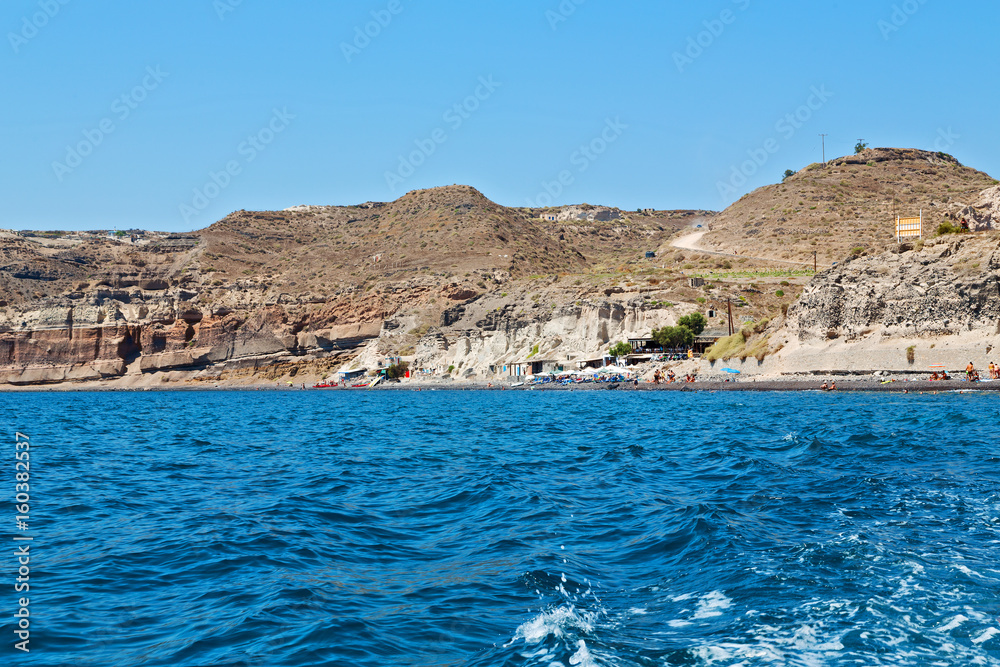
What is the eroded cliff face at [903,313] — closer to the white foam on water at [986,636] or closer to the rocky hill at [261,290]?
the rocky hill at [261,290]

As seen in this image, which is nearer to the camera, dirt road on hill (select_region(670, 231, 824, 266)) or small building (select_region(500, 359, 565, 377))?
small building (select_region(500, 359, 565, 377))

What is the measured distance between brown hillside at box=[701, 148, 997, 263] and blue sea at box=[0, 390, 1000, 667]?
94957 millimetres

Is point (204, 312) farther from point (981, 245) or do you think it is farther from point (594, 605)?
point (594, 605)

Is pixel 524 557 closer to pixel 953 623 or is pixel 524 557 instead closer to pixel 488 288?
pixel 953 623

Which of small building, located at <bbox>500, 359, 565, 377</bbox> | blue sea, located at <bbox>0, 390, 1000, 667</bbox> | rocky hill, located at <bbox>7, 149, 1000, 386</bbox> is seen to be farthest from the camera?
small building, located at <bbox>500, 359, 565, 377</bbox>

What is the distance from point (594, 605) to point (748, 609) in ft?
5.18

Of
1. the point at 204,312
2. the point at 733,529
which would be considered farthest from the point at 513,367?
the point at 733,529

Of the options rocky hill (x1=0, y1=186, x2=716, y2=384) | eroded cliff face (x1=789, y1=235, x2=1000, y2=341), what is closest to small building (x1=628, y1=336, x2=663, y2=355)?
rocky hill (x1=0, y1=186, x2=716, y2=384)

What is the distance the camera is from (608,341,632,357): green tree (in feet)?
Result: 260

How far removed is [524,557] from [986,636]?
17.2ft

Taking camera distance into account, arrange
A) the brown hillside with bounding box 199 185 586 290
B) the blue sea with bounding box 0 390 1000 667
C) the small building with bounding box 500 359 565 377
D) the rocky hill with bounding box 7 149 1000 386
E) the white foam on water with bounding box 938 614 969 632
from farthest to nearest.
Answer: the brown hillside with bounding box 199 185 586 290 → the small building with bounding box 500 359 565 377 → the rocky hill with bounding box 7 149 1000 386 → the white foam on water with bounding box 938 614 969 632 → the blue sea with bounding box 0 390 1000 667

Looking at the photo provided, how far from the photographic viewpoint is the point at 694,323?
3046 inches

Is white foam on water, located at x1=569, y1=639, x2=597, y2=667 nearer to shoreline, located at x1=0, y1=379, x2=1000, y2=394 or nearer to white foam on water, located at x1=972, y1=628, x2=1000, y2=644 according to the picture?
white foam on water, located at x1=972, y1=628, x2=1000, y2=644

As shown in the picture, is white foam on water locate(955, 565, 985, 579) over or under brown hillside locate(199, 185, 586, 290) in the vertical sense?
under
